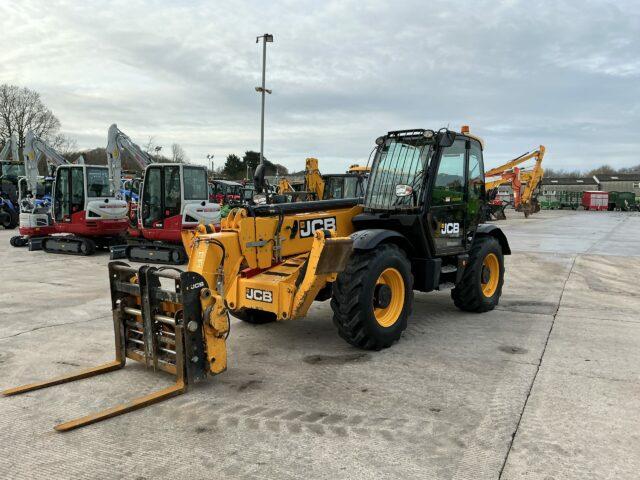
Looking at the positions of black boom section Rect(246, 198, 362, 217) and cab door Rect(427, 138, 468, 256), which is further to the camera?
cab door Rect(427, 138, 468, 256)

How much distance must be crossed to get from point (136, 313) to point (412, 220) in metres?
3.18

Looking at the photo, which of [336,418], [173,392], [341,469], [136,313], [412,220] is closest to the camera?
[341,469]

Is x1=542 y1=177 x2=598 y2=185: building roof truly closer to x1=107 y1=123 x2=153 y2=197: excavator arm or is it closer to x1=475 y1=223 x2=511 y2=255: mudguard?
x1=107 y1=123 x2=153 y2=197: excavator arm

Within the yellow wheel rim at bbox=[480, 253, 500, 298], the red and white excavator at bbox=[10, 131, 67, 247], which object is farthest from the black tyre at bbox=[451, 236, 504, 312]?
the red and white excavator at bbox=[10, 131, 67, 247]

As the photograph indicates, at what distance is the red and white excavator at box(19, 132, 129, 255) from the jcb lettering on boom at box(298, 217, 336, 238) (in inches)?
392

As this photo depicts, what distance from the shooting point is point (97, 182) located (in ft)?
48.3

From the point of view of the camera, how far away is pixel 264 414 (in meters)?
3.99

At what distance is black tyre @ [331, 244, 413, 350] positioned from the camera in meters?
5.16

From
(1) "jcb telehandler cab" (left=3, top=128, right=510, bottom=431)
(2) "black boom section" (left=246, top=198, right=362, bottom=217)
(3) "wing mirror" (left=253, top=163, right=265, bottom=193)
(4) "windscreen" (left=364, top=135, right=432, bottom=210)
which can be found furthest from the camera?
(4) "windscreen" (left=364, top=135, right=432, bottom=210)

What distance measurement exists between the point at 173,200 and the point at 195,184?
0.69 m

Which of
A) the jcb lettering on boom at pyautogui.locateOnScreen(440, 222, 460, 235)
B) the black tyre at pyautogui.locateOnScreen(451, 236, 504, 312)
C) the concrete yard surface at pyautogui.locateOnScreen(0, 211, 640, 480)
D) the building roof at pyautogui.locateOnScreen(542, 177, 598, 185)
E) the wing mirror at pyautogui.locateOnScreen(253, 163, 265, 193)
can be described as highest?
the building roof at pyautogui.locateOnScreen(542, 177, 598, 185)

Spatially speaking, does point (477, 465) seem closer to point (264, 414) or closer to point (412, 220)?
point (264, 414)

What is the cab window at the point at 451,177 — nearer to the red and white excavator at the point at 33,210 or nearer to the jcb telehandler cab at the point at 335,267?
the jcb telehandler cab at the point at 335,267

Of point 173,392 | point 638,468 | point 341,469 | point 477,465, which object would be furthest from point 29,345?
point 638,468
